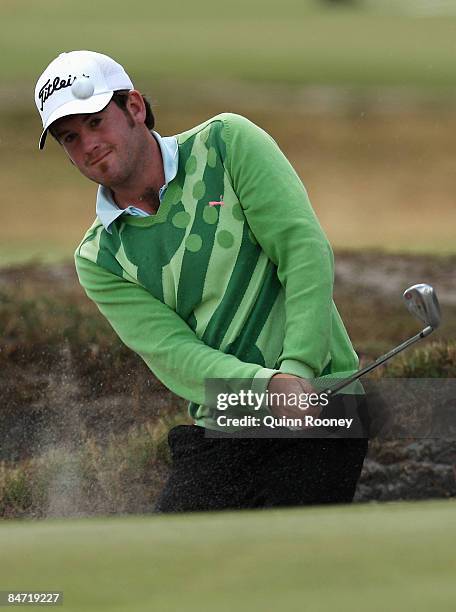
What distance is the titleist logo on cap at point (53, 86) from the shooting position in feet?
11.6

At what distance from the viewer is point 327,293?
354cm

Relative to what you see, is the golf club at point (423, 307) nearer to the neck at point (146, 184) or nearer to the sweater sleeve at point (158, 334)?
the sweater sleeve at point (158, 334)

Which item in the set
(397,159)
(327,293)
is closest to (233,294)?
(327,293)

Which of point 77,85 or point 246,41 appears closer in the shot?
point 77,85

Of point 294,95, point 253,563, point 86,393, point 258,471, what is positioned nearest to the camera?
point 253,563

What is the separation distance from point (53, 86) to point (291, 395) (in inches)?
35.4

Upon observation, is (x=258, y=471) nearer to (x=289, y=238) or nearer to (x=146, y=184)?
(x=289, y=238)

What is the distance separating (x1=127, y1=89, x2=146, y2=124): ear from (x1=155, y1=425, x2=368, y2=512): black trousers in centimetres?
81

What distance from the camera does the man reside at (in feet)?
Result: 11.6

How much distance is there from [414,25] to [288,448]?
970 centimetres

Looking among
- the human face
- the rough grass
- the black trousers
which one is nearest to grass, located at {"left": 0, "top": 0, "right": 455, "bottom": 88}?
the rough grass

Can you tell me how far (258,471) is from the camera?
3848 mm

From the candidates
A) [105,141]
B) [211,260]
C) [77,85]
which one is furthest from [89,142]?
[211,260]

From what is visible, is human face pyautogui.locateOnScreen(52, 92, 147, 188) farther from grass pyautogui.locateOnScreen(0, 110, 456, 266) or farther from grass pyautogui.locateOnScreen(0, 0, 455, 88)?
grass pyautogui.locateOnScreen(0, 0, 455, 88)
